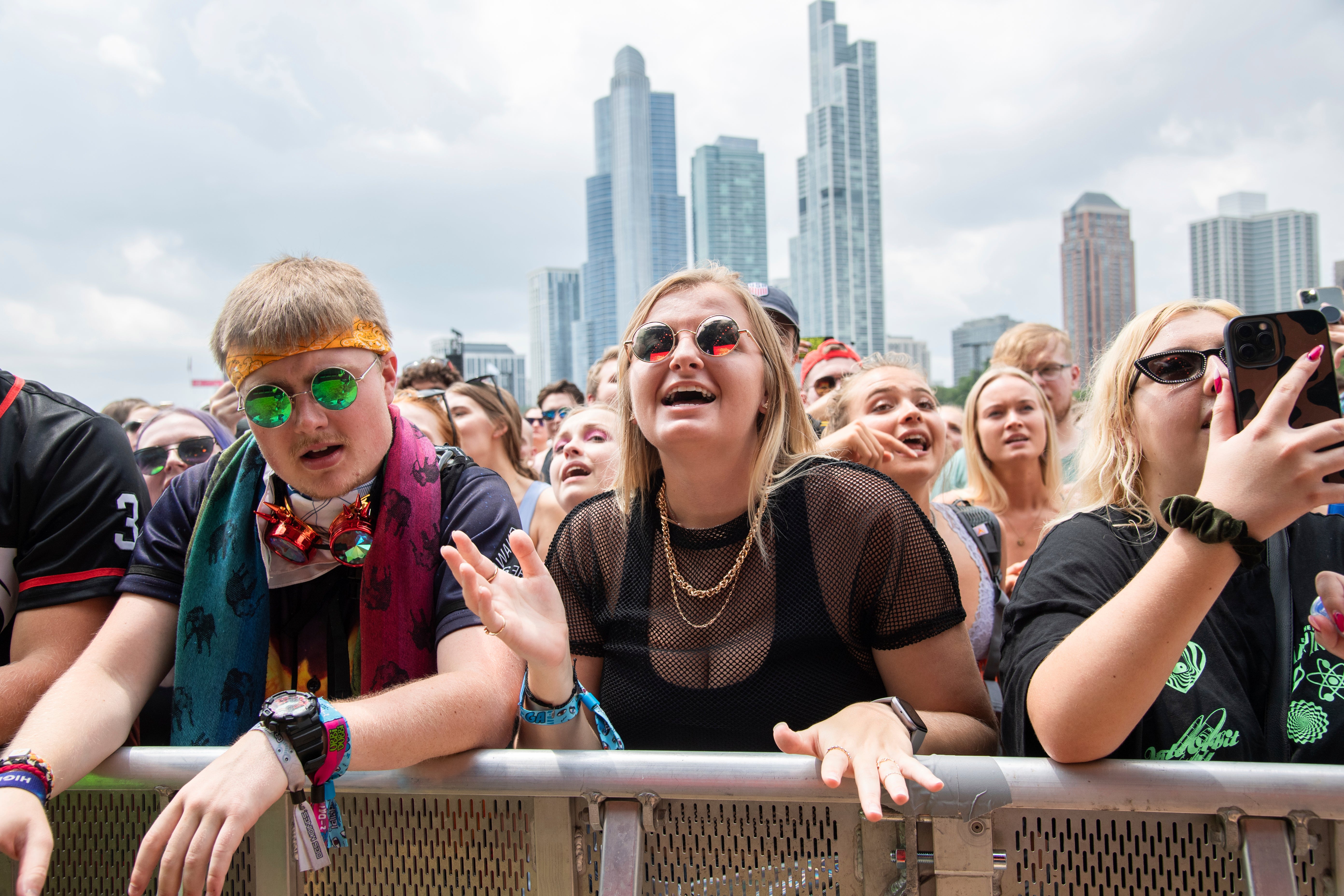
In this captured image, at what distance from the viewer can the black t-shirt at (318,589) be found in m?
2.08

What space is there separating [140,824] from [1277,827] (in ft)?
7.08

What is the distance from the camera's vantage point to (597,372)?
5.06 meters

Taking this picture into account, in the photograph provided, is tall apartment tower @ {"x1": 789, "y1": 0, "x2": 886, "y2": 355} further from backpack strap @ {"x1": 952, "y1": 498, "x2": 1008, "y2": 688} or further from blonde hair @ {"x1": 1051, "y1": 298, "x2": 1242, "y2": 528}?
blonde hair @ {"x1": 1051, "y1": 298, "x2": 1242, "y2": 528}

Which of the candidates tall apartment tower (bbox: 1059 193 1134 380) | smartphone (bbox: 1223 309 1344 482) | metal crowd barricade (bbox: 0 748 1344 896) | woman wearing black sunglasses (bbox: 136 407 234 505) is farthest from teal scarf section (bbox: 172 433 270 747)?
tall apartment tower (bbox: 1059 193 1134 380)

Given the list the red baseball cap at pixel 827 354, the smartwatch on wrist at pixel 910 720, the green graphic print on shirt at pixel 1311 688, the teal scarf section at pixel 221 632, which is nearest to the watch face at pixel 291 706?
the teal scarf section at pixel 221 632

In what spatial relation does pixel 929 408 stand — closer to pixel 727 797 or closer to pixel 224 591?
pixel 727 797

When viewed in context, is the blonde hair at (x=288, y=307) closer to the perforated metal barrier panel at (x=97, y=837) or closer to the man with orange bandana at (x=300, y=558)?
the man with orange bandana at (x=300, y=558)

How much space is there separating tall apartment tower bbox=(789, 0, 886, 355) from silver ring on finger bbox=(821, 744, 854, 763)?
309 feet

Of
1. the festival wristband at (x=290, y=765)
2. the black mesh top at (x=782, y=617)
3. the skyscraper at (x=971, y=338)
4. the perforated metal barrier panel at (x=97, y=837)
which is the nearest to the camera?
the festival wristband at (x=290, y=765)

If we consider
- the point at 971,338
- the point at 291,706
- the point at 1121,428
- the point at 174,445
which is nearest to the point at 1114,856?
the point at 1121,428

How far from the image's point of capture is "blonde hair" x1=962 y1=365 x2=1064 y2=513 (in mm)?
3934

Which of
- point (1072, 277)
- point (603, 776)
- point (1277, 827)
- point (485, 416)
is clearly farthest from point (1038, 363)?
point (1072, 277)

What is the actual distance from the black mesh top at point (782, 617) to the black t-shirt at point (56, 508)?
51.3 inches

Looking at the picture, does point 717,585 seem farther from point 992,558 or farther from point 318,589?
point 992,558
